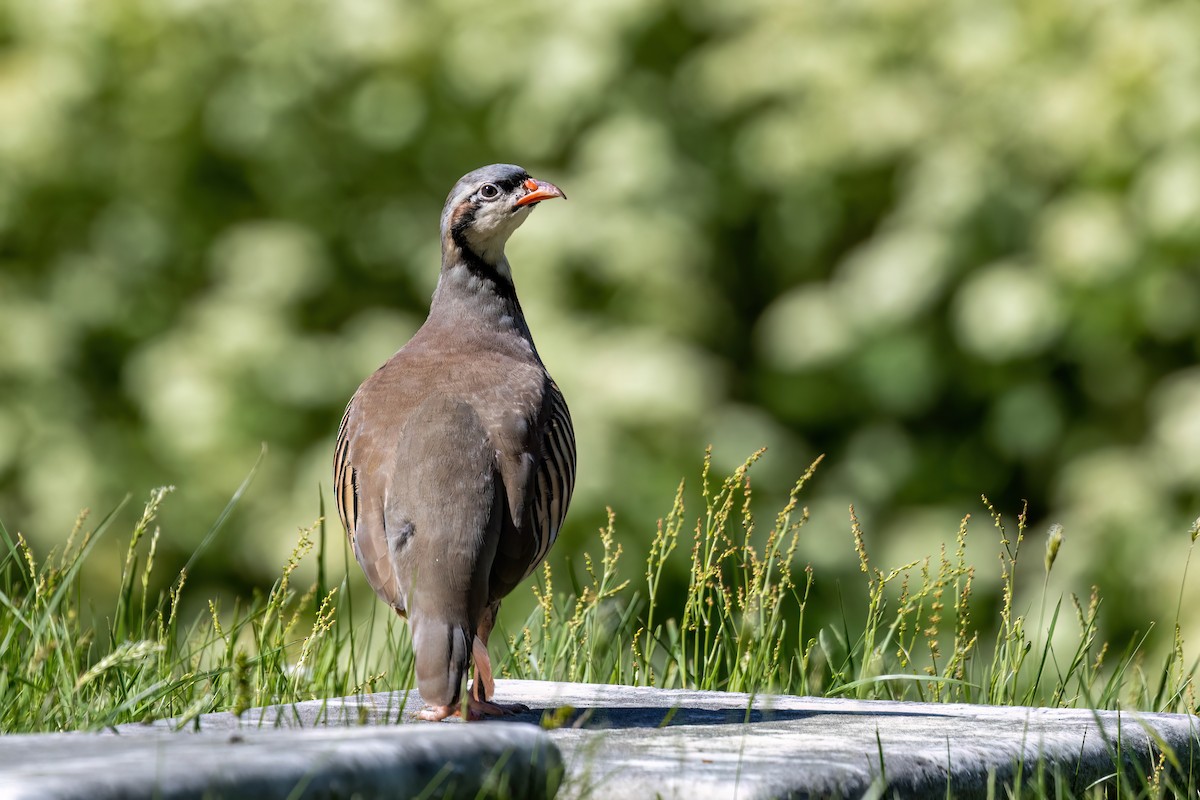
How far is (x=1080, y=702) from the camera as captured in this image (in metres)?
4.44

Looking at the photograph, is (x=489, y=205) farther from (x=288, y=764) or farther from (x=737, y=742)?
(x=288, y=764)

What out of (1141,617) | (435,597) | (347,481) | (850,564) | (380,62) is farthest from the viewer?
(380,62)

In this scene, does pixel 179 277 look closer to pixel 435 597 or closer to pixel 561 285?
pixel 561 285

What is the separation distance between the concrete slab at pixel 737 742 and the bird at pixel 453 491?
0.21 meters

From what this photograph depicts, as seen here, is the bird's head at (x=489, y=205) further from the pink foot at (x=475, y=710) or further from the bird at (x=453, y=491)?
the pink foot at (x=475, y=710)

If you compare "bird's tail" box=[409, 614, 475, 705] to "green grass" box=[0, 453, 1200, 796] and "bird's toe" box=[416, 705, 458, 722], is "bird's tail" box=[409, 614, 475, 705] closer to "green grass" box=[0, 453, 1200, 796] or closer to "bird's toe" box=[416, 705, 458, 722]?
"bird's toe" box=[416, 705, 458, 722]

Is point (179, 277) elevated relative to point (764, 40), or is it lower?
lower

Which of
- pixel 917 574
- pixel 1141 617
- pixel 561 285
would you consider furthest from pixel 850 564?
pixel 561 285

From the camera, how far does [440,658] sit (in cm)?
335

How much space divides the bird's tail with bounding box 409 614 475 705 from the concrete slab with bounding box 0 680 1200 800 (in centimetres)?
13

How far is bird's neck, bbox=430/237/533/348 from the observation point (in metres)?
4.31

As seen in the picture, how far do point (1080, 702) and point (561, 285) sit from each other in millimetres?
3848

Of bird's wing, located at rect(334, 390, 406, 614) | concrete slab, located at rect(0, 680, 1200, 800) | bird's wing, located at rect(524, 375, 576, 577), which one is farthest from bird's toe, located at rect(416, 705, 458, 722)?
bird's wing, located at rect(524, 375, 576, 577)

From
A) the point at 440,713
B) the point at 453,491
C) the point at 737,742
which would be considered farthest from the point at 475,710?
the point at 737,742
